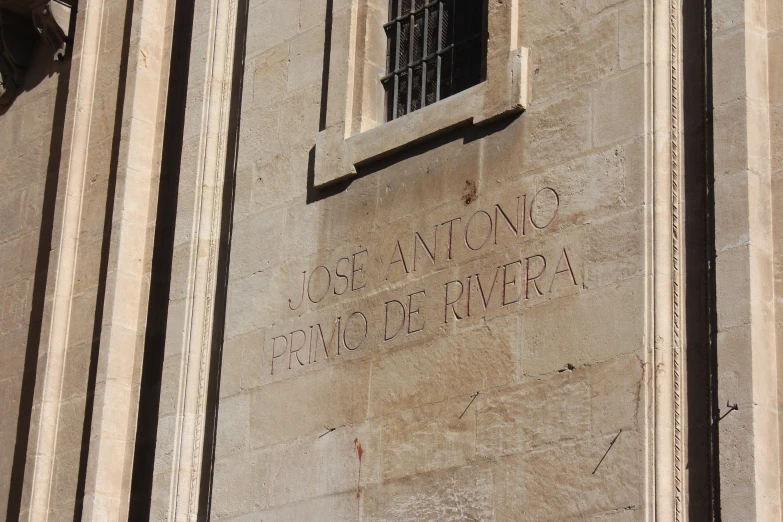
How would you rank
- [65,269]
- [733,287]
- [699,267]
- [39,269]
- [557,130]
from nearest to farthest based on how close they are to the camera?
[733,287], [699,267], [557,130], [65,269], [39,269]

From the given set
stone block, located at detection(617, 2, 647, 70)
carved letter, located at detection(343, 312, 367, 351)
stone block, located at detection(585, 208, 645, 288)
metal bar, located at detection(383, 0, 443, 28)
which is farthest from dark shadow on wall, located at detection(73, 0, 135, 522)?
stone block, located at detection(617, 2, 647, 70)

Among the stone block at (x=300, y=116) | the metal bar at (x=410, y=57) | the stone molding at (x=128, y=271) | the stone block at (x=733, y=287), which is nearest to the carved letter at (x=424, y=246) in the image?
the metal bar at (x=410, y=57)

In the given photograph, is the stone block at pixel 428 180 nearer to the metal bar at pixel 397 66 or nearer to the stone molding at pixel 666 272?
the metal bar at pixel 397 66

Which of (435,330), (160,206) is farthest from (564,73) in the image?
(160,206)

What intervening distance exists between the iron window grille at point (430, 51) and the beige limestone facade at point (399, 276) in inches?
5.9

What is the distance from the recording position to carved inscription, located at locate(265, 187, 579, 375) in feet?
38.6

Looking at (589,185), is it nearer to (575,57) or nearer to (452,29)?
(575,57)

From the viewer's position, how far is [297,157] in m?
13.8

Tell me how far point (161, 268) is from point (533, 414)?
4.87 metres

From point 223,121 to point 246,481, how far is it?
3402 mm

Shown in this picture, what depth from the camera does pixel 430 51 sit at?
13586mm

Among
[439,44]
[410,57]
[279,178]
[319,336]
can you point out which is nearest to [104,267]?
[279,178]

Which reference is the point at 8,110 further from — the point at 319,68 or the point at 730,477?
the point at 730,477

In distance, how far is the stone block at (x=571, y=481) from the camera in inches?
418
